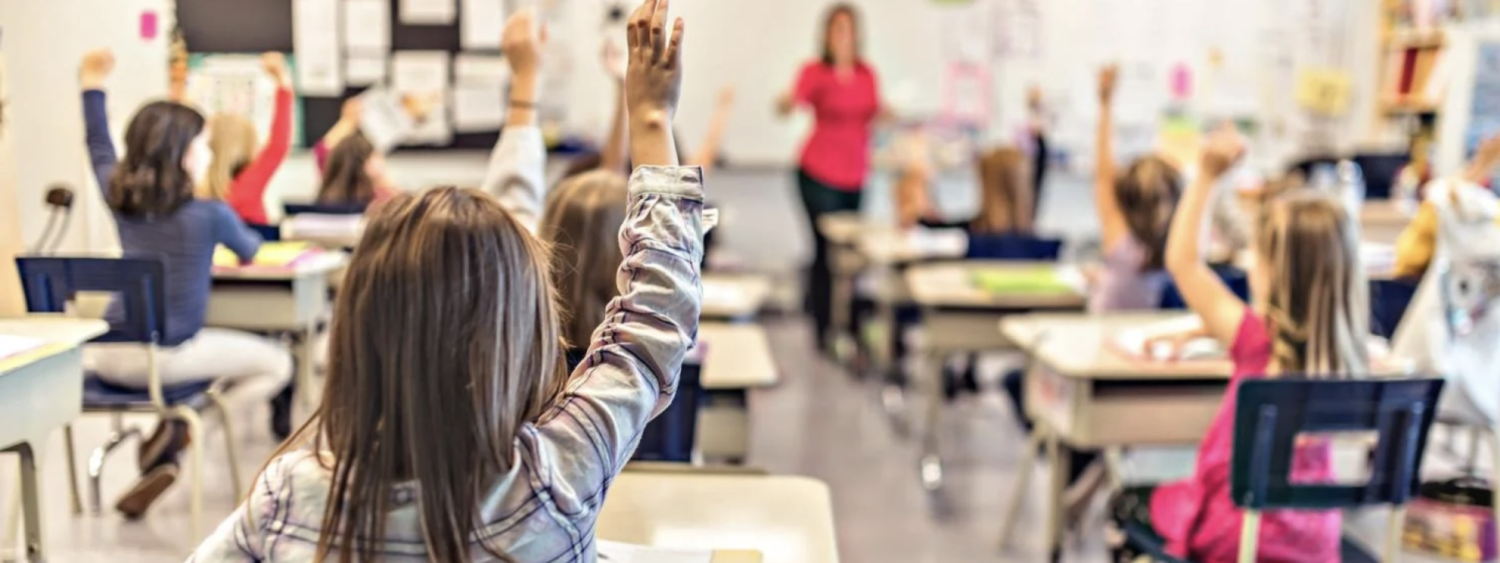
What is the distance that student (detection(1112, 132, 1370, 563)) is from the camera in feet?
7.49

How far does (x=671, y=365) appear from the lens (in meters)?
1.22

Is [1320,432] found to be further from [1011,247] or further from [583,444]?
[1011,247]

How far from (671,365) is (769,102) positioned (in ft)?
19.4

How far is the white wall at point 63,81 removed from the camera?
1814 mm

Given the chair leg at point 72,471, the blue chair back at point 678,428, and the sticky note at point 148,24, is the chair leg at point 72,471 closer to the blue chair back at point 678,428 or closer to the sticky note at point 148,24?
the sticky note at point 148,24

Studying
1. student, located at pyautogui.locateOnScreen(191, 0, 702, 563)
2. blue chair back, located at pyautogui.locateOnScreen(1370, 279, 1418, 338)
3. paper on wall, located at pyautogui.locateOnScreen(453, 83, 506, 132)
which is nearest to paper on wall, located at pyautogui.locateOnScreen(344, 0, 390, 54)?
student, located at pyautogui.locateOnScreen(191, 0, 702, 563)

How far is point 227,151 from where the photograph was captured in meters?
2.48

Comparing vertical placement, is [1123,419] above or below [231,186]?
below

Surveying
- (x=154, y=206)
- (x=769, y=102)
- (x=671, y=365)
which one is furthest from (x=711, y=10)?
(x=671, y=365)

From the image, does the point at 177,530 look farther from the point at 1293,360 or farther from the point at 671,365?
the point at 1293,360

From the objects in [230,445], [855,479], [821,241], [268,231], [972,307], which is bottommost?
[855,479]

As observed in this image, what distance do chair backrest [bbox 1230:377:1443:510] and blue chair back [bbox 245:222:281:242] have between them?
6.41ft

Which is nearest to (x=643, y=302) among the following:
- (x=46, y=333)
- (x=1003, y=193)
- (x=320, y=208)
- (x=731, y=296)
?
(x=46, y=333)

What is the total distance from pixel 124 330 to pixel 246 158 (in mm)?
403
